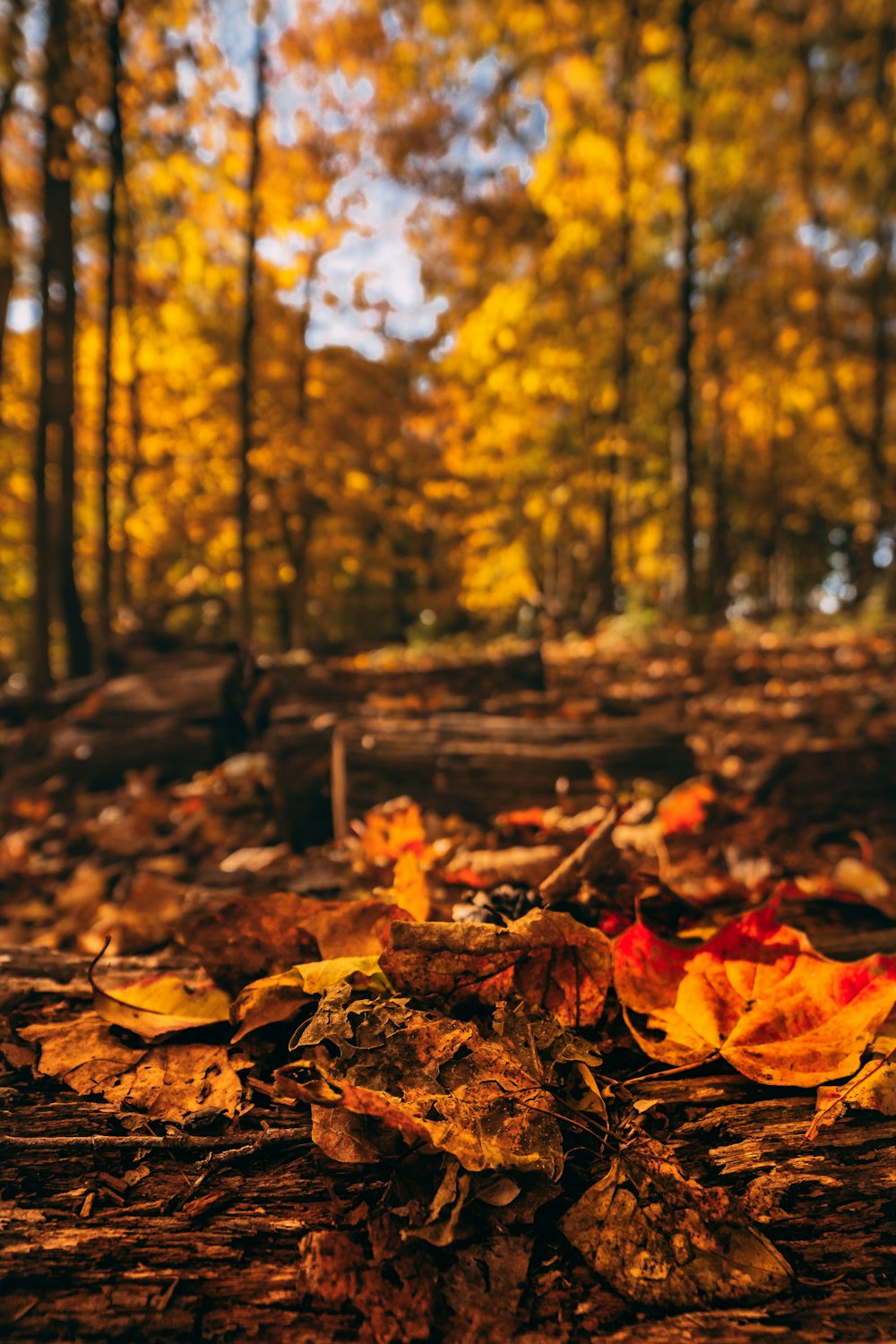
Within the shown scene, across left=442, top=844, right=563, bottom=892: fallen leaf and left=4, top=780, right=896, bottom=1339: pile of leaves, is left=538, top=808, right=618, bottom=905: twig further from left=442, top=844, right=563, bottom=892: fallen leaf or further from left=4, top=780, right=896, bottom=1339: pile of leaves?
left=442, top=844, right=563, bottom=892: fallen leaf

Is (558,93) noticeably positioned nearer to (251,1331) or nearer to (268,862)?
(268,862)

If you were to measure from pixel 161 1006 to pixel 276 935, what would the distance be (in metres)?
0.20

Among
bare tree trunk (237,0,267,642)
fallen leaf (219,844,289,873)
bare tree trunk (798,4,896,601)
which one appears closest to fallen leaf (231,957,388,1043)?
fallen leaf (219,844,289,873)

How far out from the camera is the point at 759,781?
3.11 metres

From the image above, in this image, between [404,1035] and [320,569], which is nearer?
[404,1035]

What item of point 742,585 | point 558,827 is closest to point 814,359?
point 558,827

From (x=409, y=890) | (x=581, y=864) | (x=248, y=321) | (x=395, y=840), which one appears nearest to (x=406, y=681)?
(x=395, y=840)

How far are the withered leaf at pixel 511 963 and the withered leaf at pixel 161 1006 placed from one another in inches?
12.8

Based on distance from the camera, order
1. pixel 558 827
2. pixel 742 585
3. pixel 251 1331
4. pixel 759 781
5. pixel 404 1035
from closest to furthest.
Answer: pixel 251 1331
pixel 404 1035
pixel 558 827
pixel 759 781
pixel 742 585

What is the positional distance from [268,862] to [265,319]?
11.7m

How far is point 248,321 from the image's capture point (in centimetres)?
865

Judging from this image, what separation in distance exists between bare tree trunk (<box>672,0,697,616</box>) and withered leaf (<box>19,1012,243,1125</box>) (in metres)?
9.06

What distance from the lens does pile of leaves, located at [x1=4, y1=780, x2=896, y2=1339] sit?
29.5 inches

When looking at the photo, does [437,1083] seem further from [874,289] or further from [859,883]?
[874,289]
